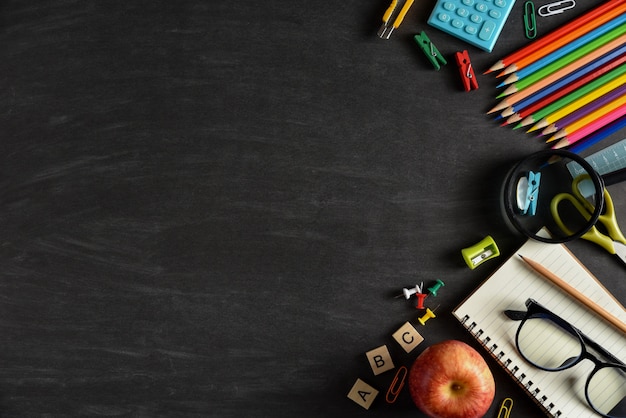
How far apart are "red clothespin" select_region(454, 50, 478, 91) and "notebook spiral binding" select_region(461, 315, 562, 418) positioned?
16.9 inches

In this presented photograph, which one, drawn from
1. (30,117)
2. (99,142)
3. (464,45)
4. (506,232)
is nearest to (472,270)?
(506,232)

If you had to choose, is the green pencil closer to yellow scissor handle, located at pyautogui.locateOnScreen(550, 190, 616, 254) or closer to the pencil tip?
the pencil tip

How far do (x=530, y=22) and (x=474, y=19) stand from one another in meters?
0.11

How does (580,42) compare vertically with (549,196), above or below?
above

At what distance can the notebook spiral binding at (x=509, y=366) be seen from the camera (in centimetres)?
114

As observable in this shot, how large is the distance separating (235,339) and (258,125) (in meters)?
0.41

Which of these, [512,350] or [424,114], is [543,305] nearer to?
[512,350]

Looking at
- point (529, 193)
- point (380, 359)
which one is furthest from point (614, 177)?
point (380, 359)

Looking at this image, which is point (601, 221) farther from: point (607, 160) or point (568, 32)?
point (568, 32)

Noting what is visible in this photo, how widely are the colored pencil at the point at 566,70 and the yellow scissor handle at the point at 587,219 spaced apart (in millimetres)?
196

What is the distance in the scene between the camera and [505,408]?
1169mm

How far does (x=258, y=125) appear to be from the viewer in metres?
1.21

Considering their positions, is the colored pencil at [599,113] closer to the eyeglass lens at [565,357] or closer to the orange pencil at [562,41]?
the orange pencil at [562,41]

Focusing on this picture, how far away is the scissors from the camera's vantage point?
115 centimetres
